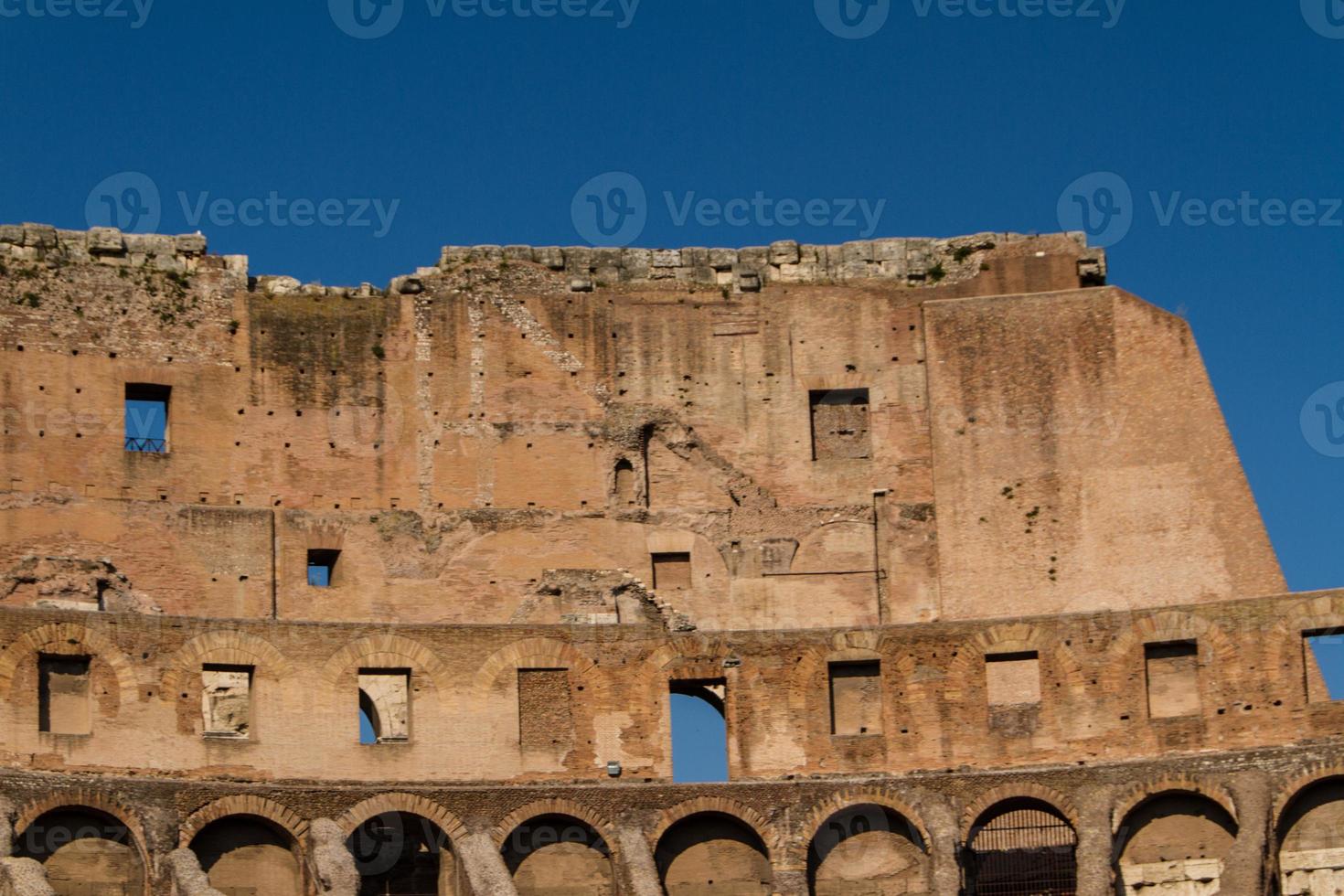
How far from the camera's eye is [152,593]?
47.0 metres

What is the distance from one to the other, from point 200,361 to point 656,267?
8121 mm

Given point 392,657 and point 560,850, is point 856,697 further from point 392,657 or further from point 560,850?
point 392,657

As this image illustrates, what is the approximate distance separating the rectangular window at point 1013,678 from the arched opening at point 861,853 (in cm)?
249

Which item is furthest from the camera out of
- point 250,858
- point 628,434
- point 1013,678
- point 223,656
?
point 628,434

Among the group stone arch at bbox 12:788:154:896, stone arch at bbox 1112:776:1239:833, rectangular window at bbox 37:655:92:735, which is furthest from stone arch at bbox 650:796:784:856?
rectangular window at bbox 37:655:92:735

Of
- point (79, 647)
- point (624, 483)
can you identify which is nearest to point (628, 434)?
point (624, 483)

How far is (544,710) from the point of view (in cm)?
4341

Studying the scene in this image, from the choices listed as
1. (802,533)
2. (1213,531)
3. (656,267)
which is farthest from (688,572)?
(1213,531)

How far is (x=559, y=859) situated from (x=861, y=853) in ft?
14.5

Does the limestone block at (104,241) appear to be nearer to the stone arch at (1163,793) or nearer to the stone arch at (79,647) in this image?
the stone arch at (79,647)

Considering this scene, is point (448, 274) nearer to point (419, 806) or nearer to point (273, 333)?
point (273, 333)

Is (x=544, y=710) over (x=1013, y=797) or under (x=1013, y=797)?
over

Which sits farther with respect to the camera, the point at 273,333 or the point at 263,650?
the point at 273,333

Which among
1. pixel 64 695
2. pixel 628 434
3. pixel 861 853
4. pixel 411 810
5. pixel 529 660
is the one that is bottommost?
pixel 861 853
